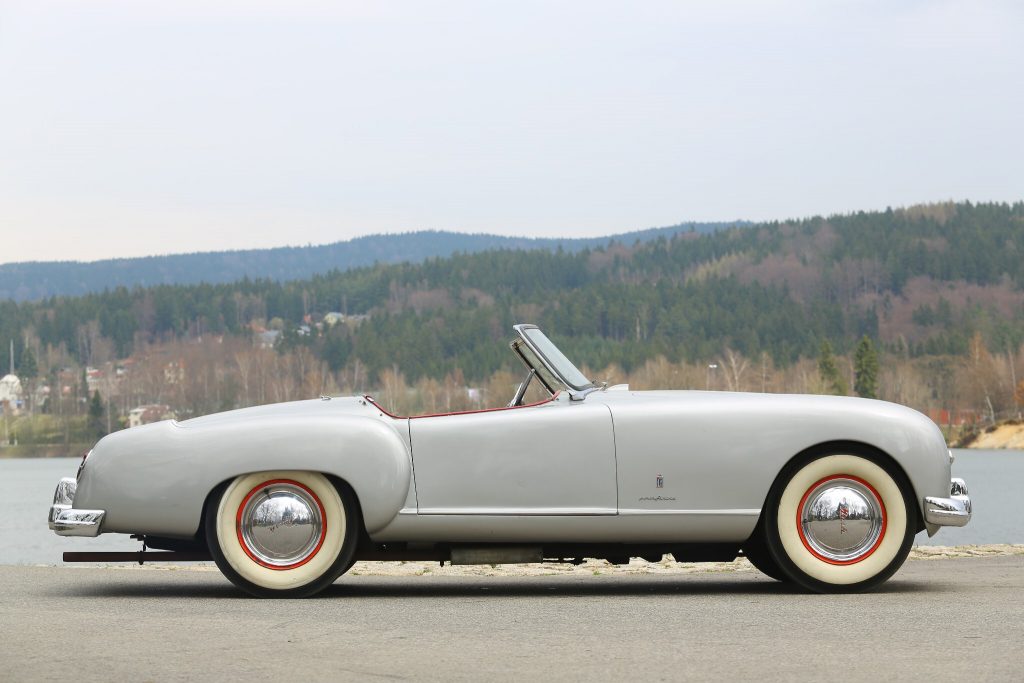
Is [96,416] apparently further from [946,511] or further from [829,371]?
[946,511]

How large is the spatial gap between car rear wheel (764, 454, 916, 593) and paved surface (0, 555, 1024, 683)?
217mm

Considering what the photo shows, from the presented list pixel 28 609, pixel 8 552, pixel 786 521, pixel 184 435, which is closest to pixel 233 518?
pixel 184 435

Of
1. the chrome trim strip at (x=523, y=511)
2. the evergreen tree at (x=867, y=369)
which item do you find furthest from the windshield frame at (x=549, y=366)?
the evergreen tree at (x=867, y=369)

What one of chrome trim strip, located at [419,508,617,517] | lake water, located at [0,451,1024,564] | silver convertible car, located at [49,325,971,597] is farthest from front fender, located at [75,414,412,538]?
lake water, located at [0,451,1024,564]

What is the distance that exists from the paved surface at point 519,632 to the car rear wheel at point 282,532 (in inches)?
7.5

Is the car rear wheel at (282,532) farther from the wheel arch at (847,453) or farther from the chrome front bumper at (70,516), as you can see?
the wheel arch at (847,453)

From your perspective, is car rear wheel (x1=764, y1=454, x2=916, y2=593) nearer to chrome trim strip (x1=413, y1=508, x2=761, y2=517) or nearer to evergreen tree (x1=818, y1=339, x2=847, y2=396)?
chrome trim strip (x1=413, y1=508, x2=761, y2=517)

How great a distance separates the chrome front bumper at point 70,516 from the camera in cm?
873

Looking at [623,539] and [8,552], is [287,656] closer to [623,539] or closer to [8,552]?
[623,539]

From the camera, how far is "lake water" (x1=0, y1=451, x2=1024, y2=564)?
30.9 metres

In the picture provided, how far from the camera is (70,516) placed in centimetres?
878

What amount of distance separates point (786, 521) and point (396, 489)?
226 centimetres

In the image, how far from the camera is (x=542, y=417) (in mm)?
8711

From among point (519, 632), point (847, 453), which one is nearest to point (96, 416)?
point (847, 453)
